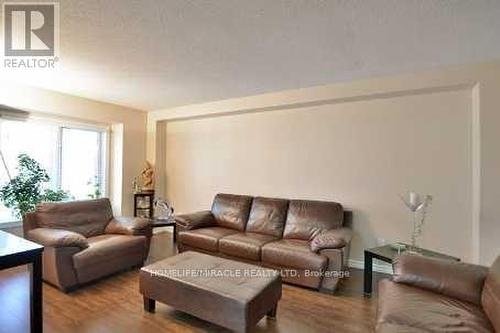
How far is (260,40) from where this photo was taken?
238cm

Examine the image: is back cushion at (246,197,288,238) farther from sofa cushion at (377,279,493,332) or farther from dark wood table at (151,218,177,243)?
sofa cushion at (377,279,493,332)

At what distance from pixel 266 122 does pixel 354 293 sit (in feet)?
8.43

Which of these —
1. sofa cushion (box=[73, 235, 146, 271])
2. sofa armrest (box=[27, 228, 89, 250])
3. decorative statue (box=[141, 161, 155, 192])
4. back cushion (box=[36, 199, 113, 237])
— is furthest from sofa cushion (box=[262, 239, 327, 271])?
decorative statue (box=[141, 161, 155, 192])

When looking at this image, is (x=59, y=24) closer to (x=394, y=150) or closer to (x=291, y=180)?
(x=291, y=180)

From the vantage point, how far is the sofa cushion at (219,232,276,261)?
3.26 meters

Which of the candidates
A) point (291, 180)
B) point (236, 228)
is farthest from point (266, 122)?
point (236, 228)

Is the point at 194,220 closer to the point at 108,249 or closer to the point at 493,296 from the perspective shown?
the point at 108,249

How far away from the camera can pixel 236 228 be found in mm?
4043

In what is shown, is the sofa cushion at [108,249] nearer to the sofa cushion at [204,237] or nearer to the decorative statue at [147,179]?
the sofa cushion at [204,237]

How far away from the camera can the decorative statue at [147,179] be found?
5.18m

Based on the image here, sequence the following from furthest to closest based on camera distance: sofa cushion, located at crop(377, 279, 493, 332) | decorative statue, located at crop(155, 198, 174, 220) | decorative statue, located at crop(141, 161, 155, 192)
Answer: decorative statue, located at crop(141, 161, 155, 192)
decorative statue, located at crop(155, 198, 174, 220)
sofa cushion, located at crop(377, 279, 493, 332)

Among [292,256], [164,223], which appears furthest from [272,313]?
[164,223]

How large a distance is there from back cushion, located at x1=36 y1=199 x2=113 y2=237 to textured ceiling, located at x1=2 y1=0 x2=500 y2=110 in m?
1.53

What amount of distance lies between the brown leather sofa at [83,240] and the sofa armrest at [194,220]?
1.42 ft
